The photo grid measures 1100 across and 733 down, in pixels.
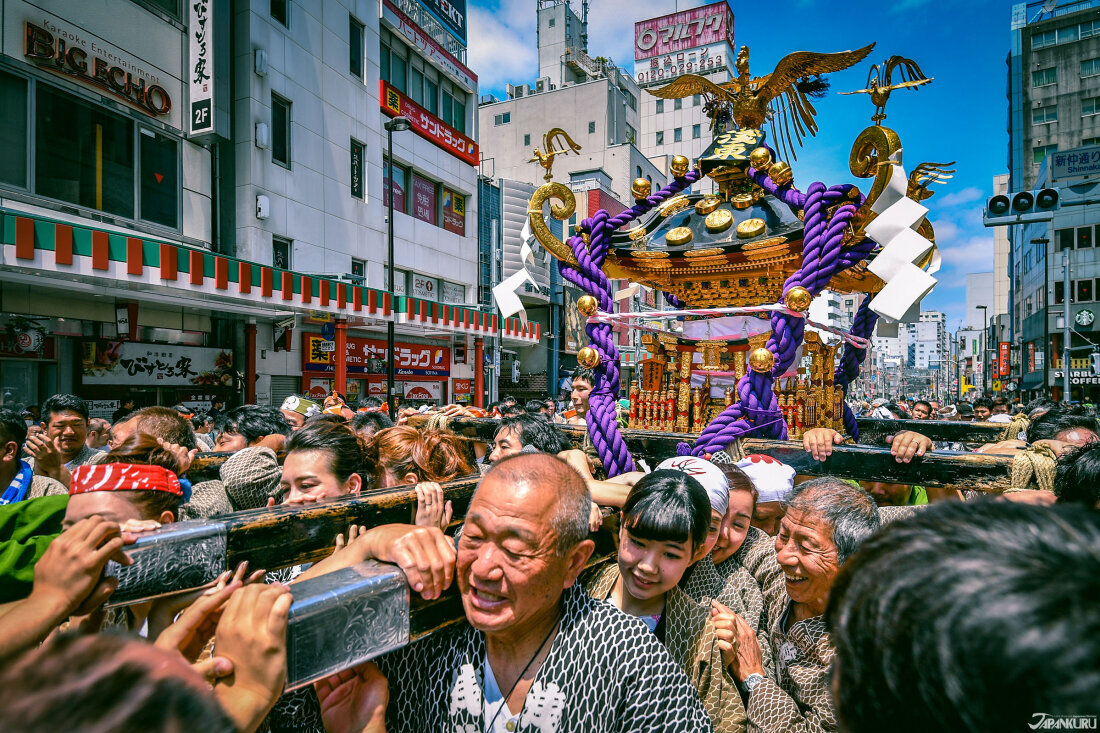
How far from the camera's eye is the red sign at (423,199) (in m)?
20.9

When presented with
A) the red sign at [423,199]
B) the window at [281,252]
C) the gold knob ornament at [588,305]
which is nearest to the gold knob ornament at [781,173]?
the gold knob ornament at [588,305]

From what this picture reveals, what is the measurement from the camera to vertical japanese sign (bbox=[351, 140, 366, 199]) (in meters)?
18.1

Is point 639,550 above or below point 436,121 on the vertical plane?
below

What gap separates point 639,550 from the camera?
1976mm

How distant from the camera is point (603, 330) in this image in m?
4.35

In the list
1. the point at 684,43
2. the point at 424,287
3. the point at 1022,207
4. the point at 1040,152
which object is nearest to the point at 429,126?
the point at 424,287

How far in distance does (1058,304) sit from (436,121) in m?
34.3

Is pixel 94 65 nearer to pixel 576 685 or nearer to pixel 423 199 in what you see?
pixel 423 199

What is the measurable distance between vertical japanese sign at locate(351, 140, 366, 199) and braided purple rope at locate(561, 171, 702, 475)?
50.2ft

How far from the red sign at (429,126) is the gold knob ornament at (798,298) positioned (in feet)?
62.7

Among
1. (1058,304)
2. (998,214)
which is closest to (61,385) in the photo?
(998,214)

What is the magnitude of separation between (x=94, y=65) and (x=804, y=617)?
1504cm

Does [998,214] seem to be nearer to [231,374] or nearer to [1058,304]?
[231,374]

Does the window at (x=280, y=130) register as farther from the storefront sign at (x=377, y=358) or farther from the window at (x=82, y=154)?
the storefront sign at (x=377, y=358)
